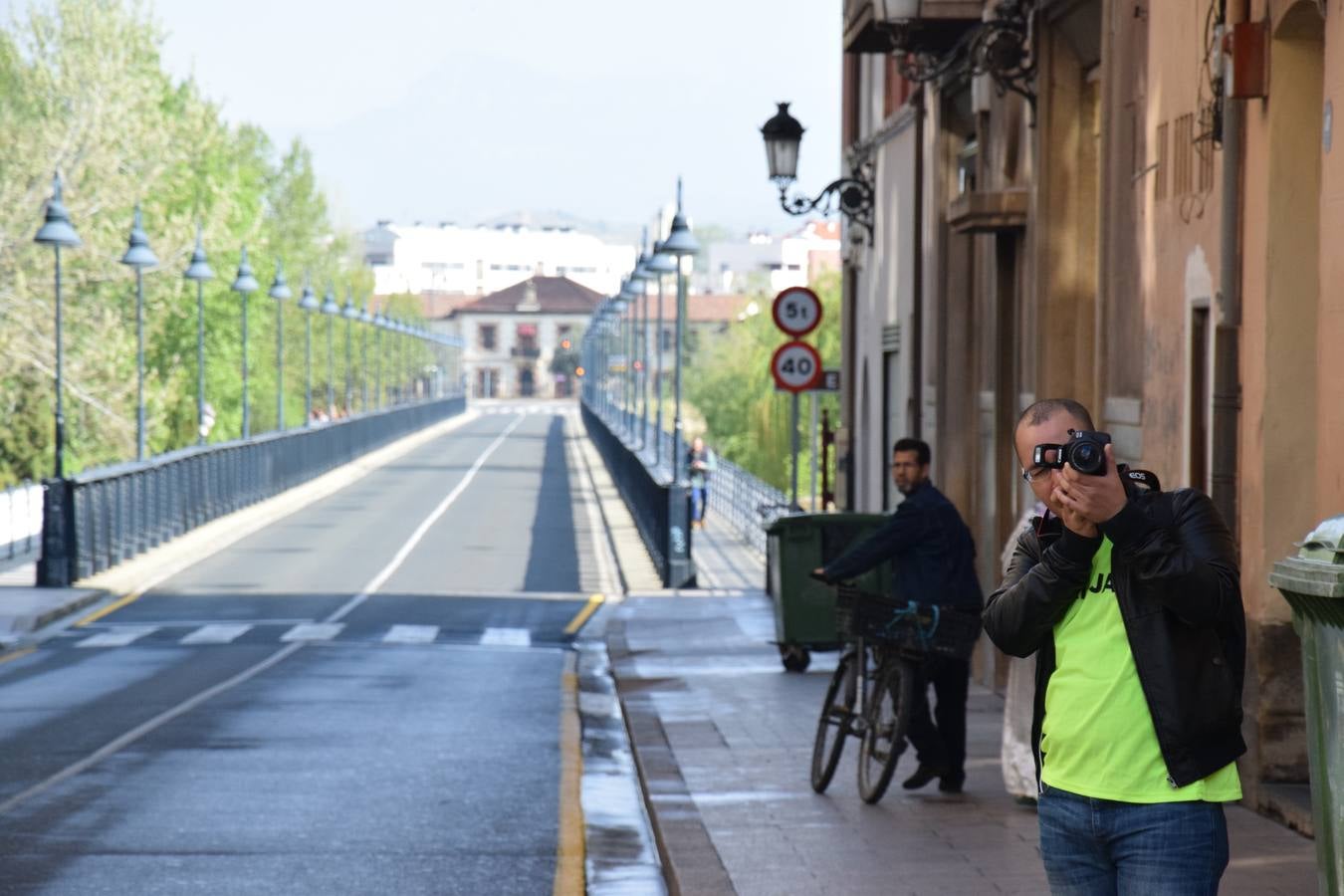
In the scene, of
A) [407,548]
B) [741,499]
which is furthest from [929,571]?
[741,499]

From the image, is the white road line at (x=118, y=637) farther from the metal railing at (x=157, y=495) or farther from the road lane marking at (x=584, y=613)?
the metal railing at (x=157, y=495)

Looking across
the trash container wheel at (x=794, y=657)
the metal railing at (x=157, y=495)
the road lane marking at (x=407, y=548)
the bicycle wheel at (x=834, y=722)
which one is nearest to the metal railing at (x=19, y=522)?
the metal railing at (x=157, y=495)

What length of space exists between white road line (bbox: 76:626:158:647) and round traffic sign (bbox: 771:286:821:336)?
7.01 m

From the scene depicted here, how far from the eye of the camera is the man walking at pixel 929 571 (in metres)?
10.8

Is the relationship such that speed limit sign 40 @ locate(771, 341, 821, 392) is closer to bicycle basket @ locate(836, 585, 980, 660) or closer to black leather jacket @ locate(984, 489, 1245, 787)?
bicycle basket @ locate(836, 585, 980, 660)

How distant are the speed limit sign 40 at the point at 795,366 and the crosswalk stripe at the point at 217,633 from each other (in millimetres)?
6116

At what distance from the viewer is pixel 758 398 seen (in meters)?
101

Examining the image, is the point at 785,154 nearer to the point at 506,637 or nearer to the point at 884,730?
the point at 506,637

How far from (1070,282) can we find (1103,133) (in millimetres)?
1766

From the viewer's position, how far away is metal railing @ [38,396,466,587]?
1149 inches

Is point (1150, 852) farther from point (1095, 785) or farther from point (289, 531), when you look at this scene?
point (289, 531)

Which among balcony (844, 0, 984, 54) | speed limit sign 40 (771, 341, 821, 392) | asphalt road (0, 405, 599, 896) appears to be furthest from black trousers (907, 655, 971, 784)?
speed limit sign 40 (771, 341, 821, 392)

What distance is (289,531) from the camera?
138ft

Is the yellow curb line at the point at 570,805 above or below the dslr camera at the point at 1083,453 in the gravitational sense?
below
